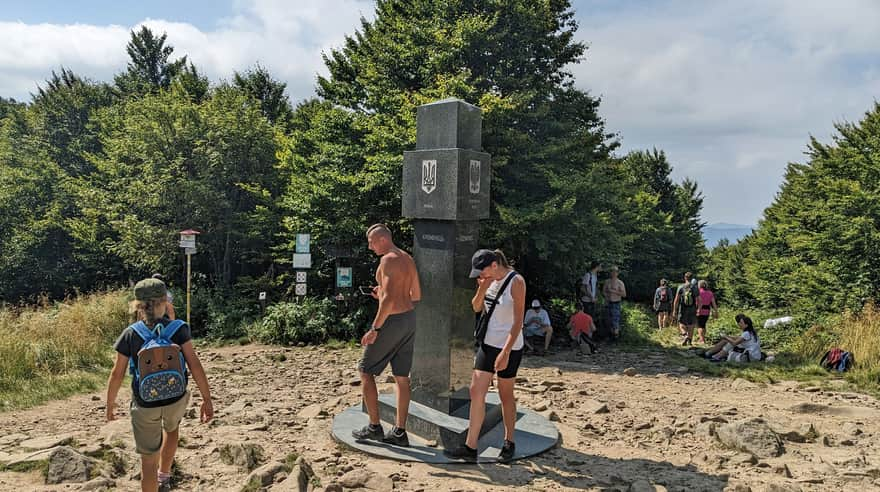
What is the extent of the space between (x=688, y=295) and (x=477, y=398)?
9.95 m

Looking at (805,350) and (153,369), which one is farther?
(805,350)

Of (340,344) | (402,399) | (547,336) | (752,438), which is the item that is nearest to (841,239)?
(547,336)

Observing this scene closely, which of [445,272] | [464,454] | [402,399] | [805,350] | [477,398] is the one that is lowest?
[464,454]

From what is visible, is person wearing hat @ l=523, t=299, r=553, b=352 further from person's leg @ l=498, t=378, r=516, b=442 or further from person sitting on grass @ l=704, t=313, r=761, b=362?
person's leg @ l=498, t=378, r=516, b=442

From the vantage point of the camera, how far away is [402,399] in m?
5.47

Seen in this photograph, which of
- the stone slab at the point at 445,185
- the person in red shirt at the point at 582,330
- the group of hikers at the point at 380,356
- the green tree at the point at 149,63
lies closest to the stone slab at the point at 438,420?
the group of hikers at the point at 380,356

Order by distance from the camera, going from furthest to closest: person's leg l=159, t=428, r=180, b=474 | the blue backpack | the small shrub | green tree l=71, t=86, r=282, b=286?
green tree l=71, t=86, r=282, b=286, the small shrub, person's leg l=159, t=428, r=180, b=474, the blue backpack

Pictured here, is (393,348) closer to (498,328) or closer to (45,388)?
(498,328)

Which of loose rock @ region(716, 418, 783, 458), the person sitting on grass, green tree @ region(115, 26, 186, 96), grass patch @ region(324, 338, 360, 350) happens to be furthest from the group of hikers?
green tree @ region(115, 26, 186, 96)

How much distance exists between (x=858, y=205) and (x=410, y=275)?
1448 cm

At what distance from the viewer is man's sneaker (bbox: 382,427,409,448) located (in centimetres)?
556

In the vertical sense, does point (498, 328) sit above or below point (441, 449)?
above

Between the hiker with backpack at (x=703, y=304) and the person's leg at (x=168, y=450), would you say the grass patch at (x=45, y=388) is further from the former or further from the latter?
the hiker with backpack at (x=703, y=304)

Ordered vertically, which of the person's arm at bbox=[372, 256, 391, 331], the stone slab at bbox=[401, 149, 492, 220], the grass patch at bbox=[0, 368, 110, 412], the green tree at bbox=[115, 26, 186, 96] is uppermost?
the green tree at bbox=[115, 26, 186, 96]
